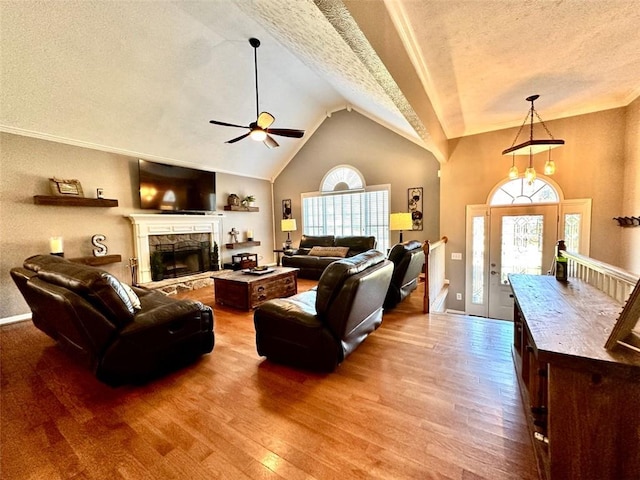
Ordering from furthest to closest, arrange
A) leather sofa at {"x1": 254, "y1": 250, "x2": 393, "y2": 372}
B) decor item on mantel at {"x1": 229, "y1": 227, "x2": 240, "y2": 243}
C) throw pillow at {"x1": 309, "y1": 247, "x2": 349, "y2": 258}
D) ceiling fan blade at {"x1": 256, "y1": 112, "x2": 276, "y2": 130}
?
decor item on mantel at {"x1": 229, "y1": 227, "x2": 240, "y2": 243} < throw pillow at {"x1": 309, "y1": 247, "x2": 349, "y2": 258} < ceiling fan blade at {"x1": 256, "y1": 112, "x2": 276, "y2": 130} < leather sofa at {"x1": 254, "y1": 250, "x2": 393, "y2": 372}

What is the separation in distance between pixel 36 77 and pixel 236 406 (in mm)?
4775

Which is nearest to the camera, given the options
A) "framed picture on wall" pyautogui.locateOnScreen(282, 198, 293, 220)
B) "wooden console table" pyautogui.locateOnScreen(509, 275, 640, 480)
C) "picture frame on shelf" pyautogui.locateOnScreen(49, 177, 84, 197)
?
"wooden console table" pyautogui.locateOnScreen(509, 275, 640, 480)

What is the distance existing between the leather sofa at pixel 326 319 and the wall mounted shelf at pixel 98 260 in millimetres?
3735

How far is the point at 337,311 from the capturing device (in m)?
2.09

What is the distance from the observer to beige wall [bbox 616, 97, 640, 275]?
11.3 feet

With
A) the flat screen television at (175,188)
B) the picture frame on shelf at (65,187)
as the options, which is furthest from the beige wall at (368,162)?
the picture frame on shelf at (65,187)

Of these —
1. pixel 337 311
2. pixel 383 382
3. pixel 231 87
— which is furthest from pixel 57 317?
pixel 231 87

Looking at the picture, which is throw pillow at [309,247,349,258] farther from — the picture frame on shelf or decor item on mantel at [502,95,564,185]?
the picture frame on shelf

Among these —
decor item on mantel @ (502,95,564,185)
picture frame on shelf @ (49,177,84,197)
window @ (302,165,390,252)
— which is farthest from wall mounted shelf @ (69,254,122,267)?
decor item on mantel @ (502,95,564,185)

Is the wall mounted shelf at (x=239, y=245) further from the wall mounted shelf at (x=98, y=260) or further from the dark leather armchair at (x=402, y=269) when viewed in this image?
the dark leather armchair at (x=402, y=269)

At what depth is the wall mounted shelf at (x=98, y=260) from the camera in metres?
4.19

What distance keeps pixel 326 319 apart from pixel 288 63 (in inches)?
187

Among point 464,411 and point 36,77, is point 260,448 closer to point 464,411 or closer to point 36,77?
point 464,411

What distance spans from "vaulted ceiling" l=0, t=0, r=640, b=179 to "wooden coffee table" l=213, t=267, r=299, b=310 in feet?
9.75
